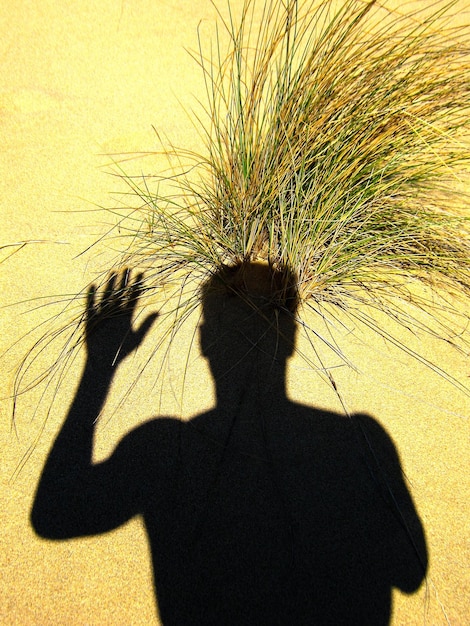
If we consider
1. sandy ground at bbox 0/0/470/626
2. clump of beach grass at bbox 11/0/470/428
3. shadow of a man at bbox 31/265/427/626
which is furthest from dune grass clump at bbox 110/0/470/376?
shadow of a man at bbox 31/265/427/626

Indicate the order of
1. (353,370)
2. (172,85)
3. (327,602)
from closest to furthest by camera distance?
(327,602) → (353,370) → (172,85)

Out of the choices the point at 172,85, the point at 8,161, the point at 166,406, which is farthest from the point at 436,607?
the point at 172,85

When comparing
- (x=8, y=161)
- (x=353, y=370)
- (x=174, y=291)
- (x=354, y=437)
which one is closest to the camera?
(x=354, y=437)

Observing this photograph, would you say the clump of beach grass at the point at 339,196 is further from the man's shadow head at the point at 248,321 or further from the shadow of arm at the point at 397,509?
the shadow of arm at the point at 397,509

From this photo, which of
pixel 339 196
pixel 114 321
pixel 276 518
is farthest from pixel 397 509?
pixel 114 321

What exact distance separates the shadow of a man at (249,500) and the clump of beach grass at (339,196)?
0.78ft

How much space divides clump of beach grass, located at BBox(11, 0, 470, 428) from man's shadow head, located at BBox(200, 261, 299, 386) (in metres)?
0.03

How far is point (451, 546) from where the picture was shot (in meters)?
1.19

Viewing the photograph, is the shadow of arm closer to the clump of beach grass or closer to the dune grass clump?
the clump of beach grass

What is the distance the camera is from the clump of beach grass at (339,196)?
1445 mm

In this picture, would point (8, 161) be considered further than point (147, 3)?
No

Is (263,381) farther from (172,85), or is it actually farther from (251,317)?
(172,85)

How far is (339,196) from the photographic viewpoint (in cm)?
146

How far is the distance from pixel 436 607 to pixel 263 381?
739mm
